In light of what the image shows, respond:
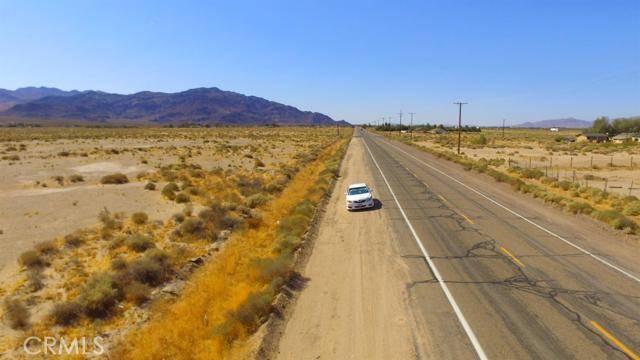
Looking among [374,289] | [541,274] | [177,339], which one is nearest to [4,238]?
[177,339]

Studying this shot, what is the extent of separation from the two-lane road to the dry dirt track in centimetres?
3

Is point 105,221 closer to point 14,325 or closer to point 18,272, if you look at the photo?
point 18,272

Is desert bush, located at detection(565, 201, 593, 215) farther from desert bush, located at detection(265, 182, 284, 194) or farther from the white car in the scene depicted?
desert bush, located at detection(265, 182, 284, 194)

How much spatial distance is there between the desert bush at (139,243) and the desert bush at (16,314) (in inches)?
212

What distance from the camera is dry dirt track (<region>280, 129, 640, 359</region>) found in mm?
9430

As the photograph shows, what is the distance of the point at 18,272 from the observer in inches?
609

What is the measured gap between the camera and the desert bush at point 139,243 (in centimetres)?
1791

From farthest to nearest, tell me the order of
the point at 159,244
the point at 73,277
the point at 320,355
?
1. the point at 159,244
2. the point at 73,277
3. the point at 320,355

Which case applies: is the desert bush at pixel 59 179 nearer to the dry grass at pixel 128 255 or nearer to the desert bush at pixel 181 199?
the dry grass at pixel 128 255

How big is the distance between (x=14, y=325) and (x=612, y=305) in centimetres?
1591

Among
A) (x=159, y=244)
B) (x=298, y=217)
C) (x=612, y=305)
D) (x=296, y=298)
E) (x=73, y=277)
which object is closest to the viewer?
(x=612, y=305)

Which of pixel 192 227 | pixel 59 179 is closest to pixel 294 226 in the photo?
pixel 192 227

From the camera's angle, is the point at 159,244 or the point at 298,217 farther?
the point at 298,217

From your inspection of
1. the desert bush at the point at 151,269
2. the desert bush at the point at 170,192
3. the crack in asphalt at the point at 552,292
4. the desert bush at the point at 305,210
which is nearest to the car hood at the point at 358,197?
the desert bush at the point at 305,210
